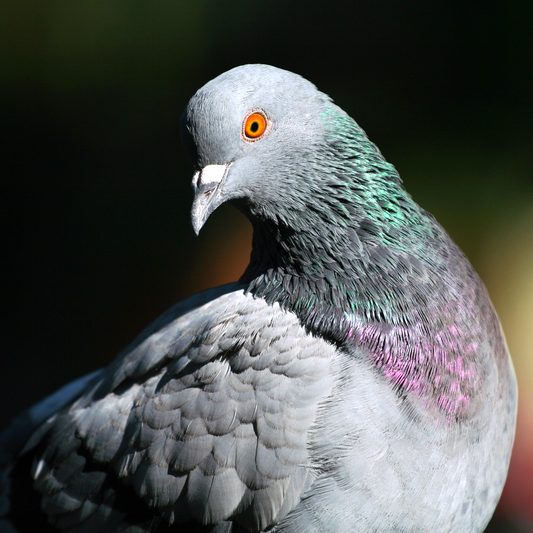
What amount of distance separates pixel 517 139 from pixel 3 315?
4.43 meters

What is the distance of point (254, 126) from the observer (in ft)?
10.2

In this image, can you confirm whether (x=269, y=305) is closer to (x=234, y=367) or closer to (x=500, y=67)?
(x=234, y=367)

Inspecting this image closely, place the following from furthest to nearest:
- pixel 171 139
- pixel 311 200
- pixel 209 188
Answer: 1. pixel 171 139
2. pixel 311 200
3. pixel 209 188

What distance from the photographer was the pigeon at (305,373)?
3.04 metres

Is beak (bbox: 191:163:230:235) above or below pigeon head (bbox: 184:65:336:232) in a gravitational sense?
below

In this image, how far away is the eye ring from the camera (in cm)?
307

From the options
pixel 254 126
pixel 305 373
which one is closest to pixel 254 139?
pixel 254 126

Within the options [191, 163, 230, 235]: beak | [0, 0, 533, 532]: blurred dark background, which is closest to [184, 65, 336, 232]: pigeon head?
[191, 163, 230, 235]: beak

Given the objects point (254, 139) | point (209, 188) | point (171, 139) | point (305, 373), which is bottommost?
point (171, 139)

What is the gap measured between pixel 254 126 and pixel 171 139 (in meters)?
4.64

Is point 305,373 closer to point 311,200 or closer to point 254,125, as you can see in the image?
point 311,200

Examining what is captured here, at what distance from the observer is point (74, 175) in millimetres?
7895

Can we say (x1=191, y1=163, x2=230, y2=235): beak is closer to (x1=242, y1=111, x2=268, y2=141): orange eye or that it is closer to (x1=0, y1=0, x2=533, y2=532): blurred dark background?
(x1=242, y1=111, x2=268, y2=141): orange eye

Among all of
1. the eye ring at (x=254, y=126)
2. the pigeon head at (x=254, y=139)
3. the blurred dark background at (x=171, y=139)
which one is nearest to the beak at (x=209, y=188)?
the pigeon head at (x=254, y=139)
